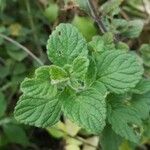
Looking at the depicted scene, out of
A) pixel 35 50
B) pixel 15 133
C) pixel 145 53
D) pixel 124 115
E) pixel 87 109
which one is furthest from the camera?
pixel 35 50

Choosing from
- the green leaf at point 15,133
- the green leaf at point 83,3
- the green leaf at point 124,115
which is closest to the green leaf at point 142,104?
the green leaf at point 124,115

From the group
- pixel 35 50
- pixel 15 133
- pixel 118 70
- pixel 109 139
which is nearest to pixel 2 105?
pixel 15 133

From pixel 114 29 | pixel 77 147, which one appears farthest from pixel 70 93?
pixel 77 147

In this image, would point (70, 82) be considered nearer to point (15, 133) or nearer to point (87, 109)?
point (87, 109)

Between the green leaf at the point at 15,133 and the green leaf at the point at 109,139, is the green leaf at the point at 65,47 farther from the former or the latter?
the green leaf at the point at 15,133

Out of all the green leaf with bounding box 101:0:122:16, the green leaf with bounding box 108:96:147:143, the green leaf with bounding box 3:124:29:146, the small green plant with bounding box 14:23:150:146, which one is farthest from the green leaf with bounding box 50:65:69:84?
the green leaf with bounding box 3:124:29:146

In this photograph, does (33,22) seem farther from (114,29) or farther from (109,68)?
(109,68)

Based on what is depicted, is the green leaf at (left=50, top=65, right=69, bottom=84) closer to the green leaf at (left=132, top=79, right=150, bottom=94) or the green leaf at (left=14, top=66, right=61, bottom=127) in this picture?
the green leaf at (left=14, top=66, right=61, bottom=127)
